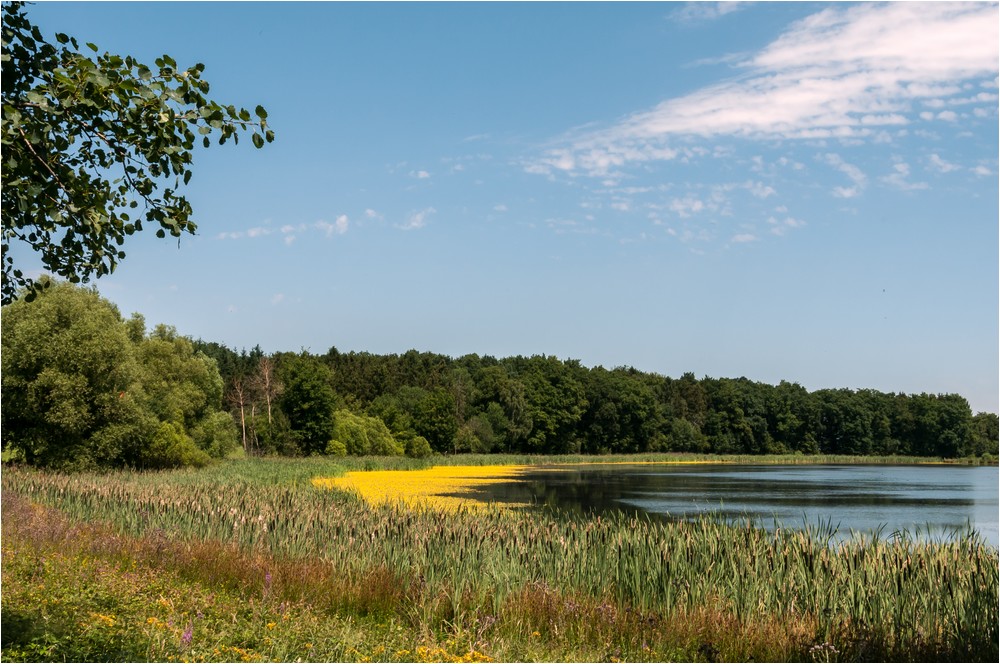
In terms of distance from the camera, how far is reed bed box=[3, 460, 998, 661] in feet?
26.7

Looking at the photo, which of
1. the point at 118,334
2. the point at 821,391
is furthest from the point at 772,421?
the point at 118,334

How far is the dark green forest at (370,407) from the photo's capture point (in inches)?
1372

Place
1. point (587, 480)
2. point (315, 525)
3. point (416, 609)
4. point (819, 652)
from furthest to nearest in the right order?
1. point (587, 480)
2. point (315, 525)
3. point (416, 609)
4. point (819, 652)

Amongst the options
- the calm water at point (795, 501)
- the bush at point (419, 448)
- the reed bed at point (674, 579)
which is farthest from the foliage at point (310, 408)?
the reed bed at point (674, 579)

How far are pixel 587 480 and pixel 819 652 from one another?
39281mm

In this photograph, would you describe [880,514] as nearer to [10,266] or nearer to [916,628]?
[916,628]

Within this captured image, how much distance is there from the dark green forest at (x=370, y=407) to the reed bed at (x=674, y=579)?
18.3 ft

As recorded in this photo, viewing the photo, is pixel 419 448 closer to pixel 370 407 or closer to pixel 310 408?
pixel 310 408

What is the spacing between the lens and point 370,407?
80000 mm

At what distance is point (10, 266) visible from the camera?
6.81m

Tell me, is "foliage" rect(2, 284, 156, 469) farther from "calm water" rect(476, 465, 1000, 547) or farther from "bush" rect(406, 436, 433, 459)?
"bush" rect(406, 436, 433, 459)

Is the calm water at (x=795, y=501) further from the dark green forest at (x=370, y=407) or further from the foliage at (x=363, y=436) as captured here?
the foliage at (x=363, y=436)

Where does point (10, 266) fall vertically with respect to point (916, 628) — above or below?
above

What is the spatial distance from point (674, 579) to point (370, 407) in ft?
236
